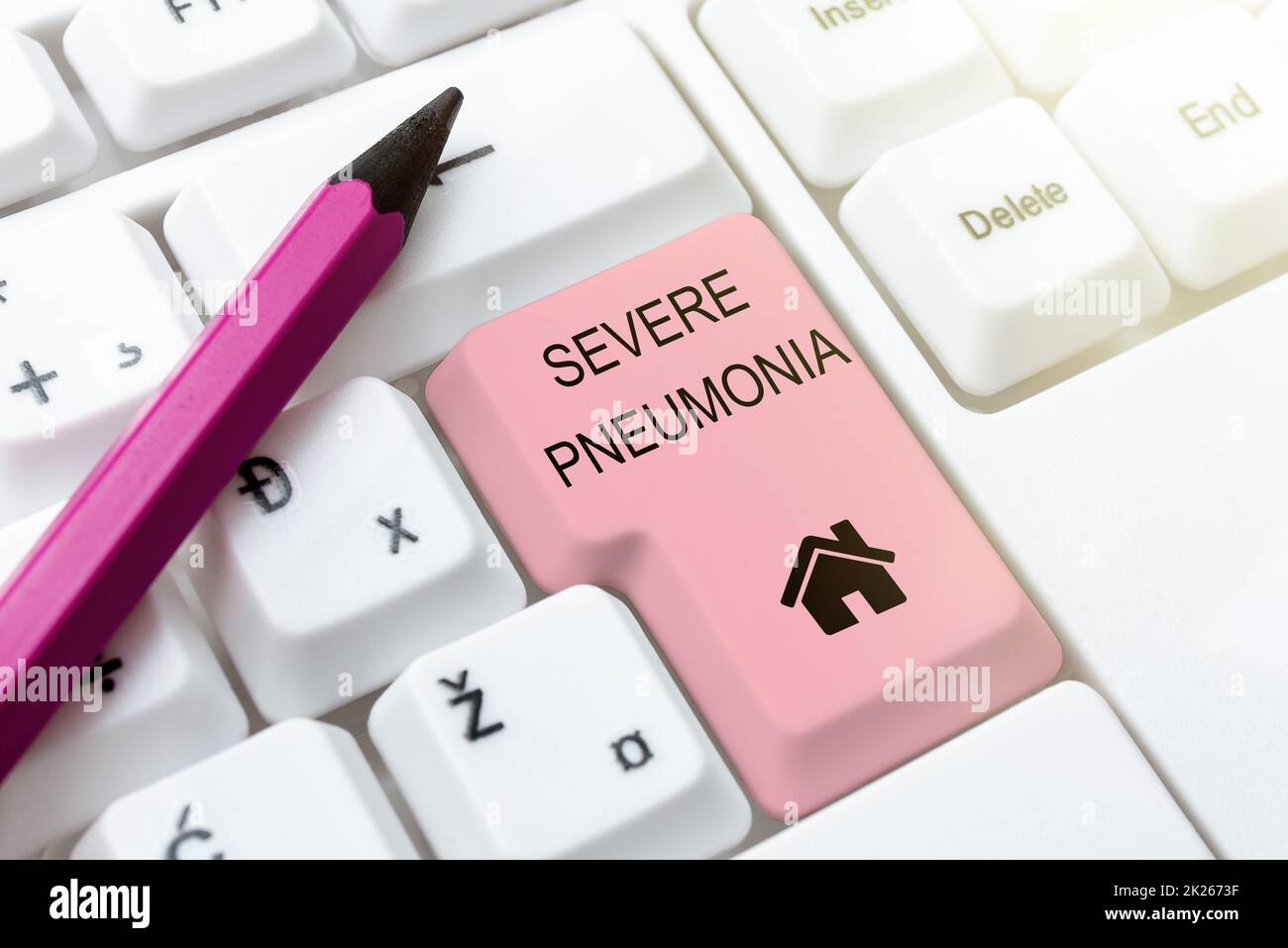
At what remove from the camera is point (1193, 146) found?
1.49 feet

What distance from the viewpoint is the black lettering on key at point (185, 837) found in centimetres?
36

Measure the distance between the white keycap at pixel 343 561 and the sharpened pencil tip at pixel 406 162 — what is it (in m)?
0.06

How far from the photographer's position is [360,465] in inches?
16.0

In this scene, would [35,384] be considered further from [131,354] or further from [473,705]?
[473,705]

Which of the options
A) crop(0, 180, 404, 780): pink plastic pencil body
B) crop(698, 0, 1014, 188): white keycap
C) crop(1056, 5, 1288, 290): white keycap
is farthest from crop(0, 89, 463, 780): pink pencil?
crop(1056, 5, 1288, 290): white keycap

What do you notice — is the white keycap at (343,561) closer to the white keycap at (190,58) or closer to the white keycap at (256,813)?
the white keycap at (256,813)

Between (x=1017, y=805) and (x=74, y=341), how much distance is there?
1.07 feet

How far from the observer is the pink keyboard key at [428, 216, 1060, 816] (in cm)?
39

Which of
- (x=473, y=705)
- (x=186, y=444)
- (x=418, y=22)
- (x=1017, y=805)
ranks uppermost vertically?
(x=418, y=22)

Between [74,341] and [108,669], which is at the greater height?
[74,341]

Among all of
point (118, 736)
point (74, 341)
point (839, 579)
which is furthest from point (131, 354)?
point (839, 579)

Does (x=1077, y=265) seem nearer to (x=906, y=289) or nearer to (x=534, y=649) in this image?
(x=906, y=289)

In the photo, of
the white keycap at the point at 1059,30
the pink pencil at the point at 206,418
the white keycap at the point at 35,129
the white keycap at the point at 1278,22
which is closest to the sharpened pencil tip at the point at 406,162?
the pink pencil at the point at 206,418
